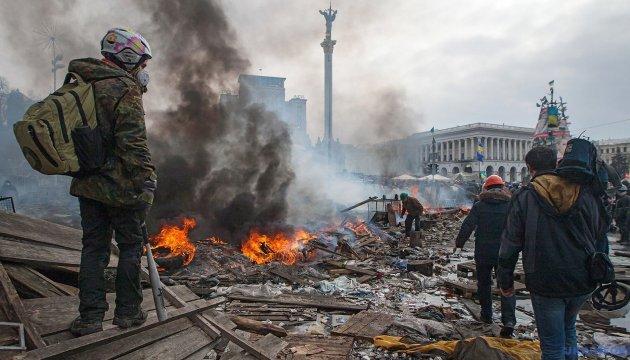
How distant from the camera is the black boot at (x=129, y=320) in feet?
8.29

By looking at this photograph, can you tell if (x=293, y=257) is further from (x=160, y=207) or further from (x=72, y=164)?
(x=72, y=164)

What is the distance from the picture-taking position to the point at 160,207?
12922 mm

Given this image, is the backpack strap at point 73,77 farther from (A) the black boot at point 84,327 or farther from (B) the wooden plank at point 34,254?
(A) the black boot at point 84,327

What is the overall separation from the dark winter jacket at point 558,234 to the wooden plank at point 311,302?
3.55 meters

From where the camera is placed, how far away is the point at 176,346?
8.79 feet

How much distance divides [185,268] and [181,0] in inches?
462

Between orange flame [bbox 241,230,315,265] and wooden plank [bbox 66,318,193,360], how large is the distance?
699 cm

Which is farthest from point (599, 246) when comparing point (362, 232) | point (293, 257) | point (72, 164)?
point (362, 232)

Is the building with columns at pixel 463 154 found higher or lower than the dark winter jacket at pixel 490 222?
higher

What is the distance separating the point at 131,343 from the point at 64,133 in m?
1.47

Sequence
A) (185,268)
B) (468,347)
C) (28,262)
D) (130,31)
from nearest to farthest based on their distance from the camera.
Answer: (130,31) → (28,262) → (468,347) → (185,268)

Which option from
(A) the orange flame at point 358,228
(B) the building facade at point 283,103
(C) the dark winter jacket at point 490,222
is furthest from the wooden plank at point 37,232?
(B) the building facade at point 283,103

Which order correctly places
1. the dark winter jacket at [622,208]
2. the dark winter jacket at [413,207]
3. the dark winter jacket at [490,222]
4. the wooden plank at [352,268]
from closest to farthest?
1. the dark winter jacket at [490,222]
2. the wooden plank at [352,268]
3. the dark winter jacket at [622,208]
4. the dark winter jacket at [413,207]

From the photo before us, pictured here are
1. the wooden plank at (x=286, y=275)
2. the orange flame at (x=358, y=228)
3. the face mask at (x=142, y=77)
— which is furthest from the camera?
the orange flame at (x=358, y=228)
